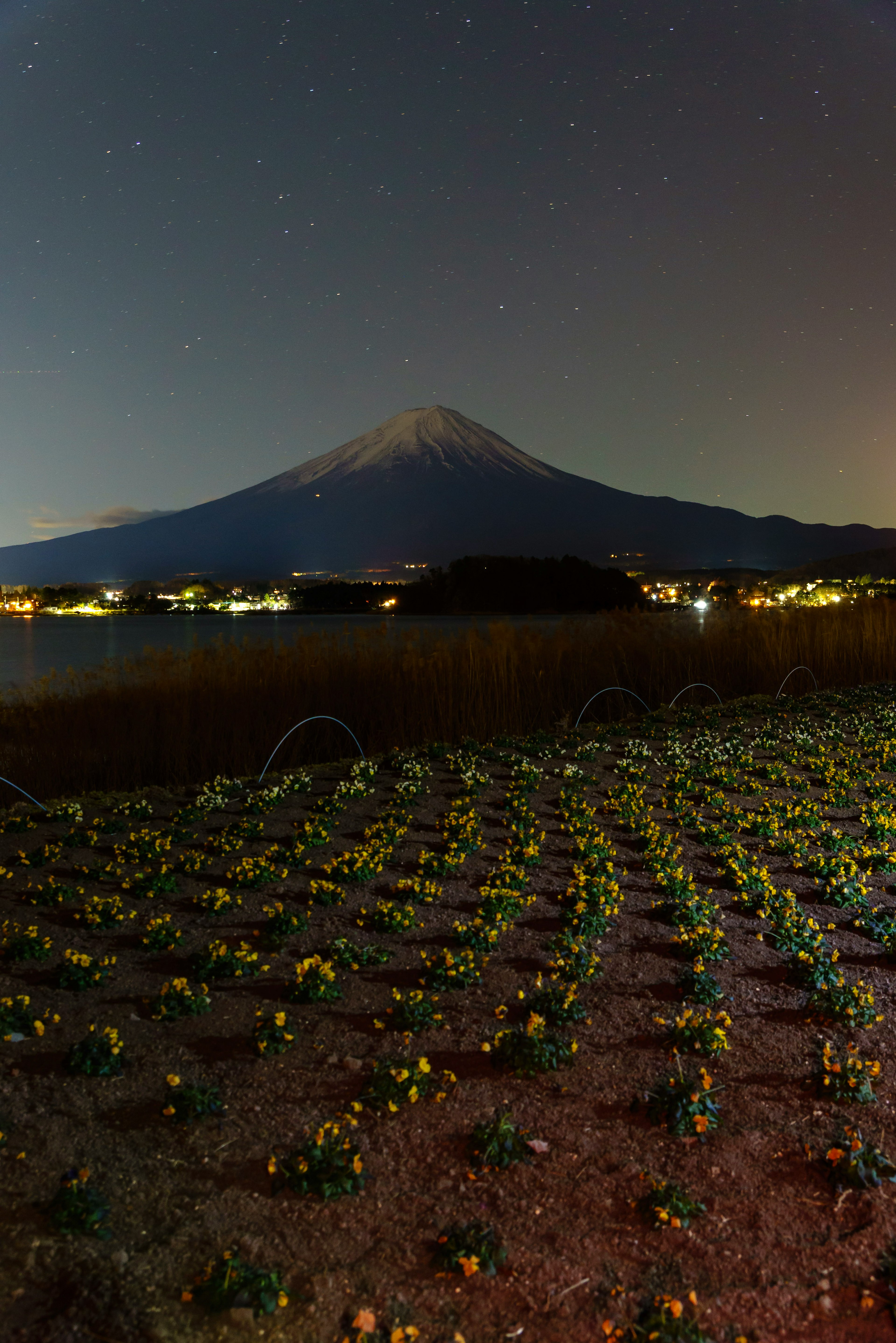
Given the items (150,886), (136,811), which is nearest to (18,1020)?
(150,886)

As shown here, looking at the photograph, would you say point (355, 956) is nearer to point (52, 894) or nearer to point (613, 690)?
point (52, 894)

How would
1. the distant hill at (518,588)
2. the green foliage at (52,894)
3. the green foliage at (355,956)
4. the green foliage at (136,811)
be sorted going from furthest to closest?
the distant hill at (518,588) < the green foliage at (136,811) < the green foliage at (52,894) < the green foliage at (355,956)

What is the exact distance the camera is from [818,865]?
4730mm

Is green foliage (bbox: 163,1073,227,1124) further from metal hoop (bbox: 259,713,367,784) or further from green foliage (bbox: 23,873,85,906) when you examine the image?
metal hoop (bbox: 259,713,367,784)

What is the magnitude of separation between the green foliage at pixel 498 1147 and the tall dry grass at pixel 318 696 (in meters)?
5.43

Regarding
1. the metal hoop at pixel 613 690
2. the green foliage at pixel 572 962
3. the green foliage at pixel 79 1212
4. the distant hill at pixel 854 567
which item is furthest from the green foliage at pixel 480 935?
the distant hill at pixel 854 567

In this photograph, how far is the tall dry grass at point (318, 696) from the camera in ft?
24.1

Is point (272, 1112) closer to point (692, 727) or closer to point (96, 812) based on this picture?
point (96, 812)

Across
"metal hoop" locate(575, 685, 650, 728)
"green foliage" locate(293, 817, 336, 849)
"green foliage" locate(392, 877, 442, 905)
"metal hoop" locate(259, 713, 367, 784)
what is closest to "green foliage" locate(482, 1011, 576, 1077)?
"green foliage" locate(392, 877, 442, 905)

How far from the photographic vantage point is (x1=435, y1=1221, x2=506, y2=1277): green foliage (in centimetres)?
199

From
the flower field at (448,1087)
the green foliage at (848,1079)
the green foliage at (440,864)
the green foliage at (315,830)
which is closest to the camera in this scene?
the flower field at (448,1087)

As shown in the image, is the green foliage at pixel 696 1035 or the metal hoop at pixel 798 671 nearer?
the green foliage at pixel 696 1035

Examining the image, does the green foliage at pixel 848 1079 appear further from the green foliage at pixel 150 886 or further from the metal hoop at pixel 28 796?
the metal hoop at pixel 28 796

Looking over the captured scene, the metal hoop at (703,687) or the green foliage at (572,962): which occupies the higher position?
the metal hoop at (703,687)
